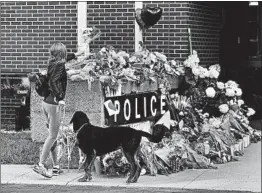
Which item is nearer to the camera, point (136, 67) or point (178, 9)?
point (136, 67)

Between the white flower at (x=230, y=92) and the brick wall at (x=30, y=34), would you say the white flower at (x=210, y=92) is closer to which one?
the white flower at (x=230, y=92)

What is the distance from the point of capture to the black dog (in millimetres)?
9320

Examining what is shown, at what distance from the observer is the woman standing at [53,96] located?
31.3 ft

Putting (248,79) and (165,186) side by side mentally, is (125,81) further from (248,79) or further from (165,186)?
(248,79)

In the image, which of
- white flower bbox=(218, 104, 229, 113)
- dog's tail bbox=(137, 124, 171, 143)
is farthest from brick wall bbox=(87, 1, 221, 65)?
dog's tail bbox=(137, 124, 171, 143)

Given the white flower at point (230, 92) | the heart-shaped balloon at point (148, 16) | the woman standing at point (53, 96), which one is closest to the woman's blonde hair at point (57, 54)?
the woman standing at point (53, 96)

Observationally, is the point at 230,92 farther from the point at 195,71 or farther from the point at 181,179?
the point at 181,179

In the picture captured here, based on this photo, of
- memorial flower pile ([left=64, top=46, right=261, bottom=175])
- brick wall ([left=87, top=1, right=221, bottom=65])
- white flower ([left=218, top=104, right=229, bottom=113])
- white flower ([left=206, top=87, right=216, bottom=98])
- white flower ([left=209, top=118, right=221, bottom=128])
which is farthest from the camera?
brick wall ([left=87, top=1, right=221, bottom=65])

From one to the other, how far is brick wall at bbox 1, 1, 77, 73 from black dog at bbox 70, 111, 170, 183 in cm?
468

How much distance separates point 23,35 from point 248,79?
4.76 meters

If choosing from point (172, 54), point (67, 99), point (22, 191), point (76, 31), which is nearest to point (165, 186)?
point (22, 191)

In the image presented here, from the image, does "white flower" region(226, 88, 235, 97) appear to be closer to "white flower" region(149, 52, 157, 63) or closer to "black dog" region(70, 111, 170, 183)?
"white flower" region(149, 52, 157, 63)

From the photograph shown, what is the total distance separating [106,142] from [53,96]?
933 mm

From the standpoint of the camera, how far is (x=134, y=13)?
13.4 m
